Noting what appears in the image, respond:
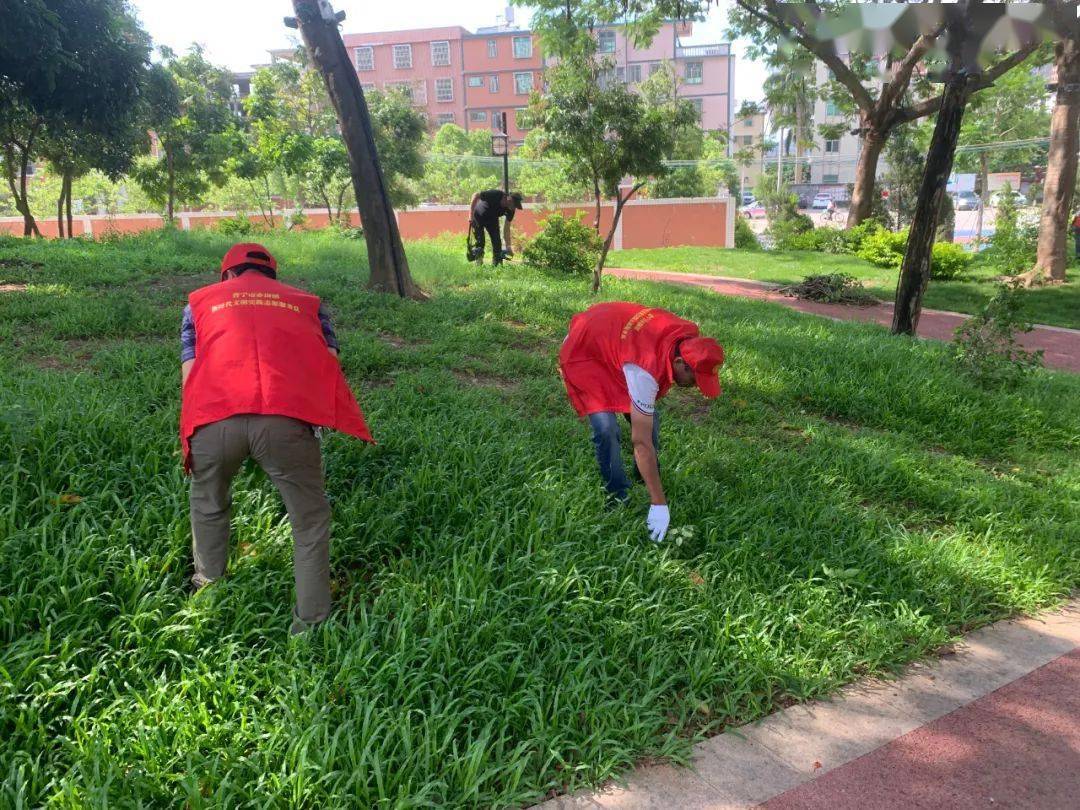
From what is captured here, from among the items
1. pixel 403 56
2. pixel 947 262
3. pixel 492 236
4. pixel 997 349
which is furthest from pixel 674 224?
pixel 403 56

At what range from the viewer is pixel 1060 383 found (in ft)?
22.2

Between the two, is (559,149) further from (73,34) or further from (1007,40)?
(73,34)

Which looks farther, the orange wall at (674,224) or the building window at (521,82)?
the building window at (521,82)

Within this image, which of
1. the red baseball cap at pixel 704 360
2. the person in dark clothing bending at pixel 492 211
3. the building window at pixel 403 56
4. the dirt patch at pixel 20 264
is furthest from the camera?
the building window at pixel 403 56

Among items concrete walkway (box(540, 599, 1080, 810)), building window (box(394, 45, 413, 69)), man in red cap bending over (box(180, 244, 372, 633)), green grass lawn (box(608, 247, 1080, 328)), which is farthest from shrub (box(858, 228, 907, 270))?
building window (box(394, 45, 413, 69))

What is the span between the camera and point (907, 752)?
8.05 feet

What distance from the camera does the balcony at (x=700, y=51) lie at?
5453 centimetres

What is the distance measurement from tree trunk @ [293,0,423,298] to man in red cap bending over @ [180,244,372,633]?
5637mm

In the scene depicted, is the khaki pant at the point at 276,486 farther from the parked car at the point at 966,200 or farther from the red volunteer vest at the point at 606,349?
the parked car at the point at 966,200

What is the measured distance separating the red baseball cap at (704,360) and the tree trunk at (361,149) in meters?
5.56

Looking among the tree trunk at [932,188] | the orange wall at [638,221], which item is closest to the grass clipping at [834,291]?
the tree trunk at [932,188]

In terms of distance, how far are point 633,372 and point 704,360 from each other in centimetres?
34

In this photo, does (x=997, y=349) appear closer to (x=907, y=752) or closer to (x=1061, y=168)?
(x=907, y=752)

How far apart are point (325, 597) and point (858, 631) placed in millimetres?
2101
